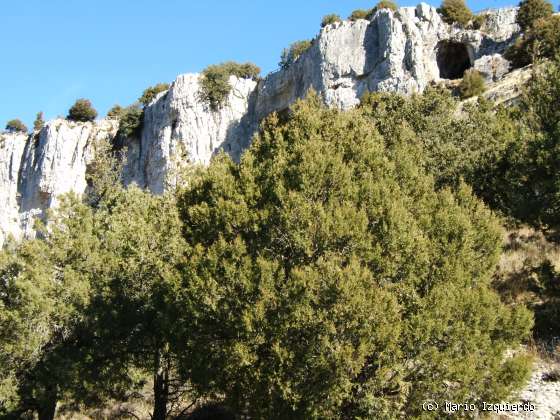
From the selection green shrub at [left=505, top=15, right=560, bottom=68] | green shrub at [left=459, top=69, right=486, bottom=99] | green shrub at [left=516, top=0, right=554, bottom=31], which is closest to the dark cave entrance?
green shrub at [left=516, top=0, right=554, bottom=31]

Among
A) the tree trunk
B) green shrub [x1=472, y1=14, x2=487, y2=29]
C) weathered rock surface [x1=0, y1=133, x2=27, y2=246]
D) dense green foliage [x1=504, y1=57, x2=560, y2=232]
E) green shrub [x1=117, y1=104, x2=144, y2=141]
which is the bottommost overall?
the tree trunk

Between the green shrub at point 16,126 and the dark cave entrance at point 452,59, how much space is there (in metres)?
64.2

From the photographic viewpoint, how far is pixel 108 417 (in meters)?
19.3

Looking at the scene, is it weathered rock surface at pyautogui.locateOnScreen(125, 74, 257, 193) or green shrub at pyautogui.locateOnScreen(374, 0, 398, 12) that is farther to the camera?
weathered rock surface at pyautogui.locateOnScreen(125, 74, 257, 193)

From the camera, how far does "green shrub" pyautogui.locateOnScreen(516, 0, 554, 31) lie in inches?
1938

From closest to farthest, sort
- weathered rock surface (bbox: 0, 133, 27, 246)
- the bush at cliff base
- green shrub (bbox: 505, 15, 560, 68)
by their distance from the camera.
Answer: the bush at cliff base
green shrub (bbox: 505, 15, 560, 68)
weathered rock surface (bbox: 0, 133, 27, 246)

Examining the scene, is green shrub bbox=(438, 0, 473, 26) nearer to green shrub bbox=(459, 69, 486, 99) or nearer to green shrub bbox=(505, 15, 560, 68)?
green shrub bbox=(505, 15, 560, 68)

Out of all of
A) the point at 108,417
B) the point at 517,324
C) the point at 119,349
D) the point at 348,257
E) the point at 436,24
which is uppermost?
the point at 436,24

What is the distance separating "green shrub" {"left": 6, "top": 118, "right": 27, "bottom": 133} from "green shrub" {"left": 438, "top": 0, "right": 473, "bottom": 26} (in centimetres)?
6496

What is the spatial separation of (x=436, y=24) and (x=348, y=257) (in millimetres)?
47629

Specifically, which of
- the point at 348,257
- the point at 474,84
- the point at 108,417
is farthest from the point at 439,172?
the point at 474,84

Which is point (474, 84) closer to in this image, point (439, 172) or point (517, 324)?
point (439, 172)

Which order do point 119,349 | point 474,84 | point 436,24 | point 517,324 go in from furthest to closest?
point 436,24
point 474,84
point 119,349
point 517,324

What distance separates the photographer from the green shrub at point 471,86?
43500 millimetres
